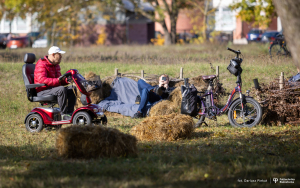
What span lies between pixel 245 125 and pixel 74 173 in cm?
447

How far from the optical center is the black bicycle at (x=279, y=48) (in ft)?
52.5

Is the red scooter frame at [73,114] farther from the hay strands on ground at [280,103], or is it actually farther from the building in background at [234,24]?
the building in background at [234,24]

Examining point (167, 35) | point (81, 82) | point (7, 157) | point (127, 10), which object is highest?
point (127, 10)

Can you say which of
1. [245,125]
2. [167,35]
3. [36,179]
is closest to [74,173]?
[36,179]

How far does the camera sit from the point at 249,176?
15.6ft

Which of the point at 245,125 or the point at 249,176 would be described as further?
the point at 245,125

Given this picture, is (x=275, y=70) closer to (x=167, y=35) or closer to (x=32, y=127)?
(x=32, y=127)

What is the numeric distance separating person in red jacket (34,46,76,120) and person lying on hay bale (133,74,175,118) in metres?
1.98

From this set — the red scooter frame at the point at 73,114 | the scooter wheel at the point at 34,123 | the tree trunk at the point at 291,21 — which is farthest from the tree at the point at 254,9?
the tree trunk at the point at 291,21

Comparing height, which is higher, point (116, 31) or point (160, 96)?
point (116, 31)

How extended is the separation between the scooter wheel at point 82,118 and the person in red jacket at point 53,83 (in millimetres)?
242

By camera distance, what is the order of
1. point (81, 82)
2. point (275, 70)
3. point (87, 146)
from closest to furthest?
point (87, 146)
point (81, 82)
point (275, 70)

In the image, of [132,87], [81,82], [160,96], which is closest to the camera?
[81,82]

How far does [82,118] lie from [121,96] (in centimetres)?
347
